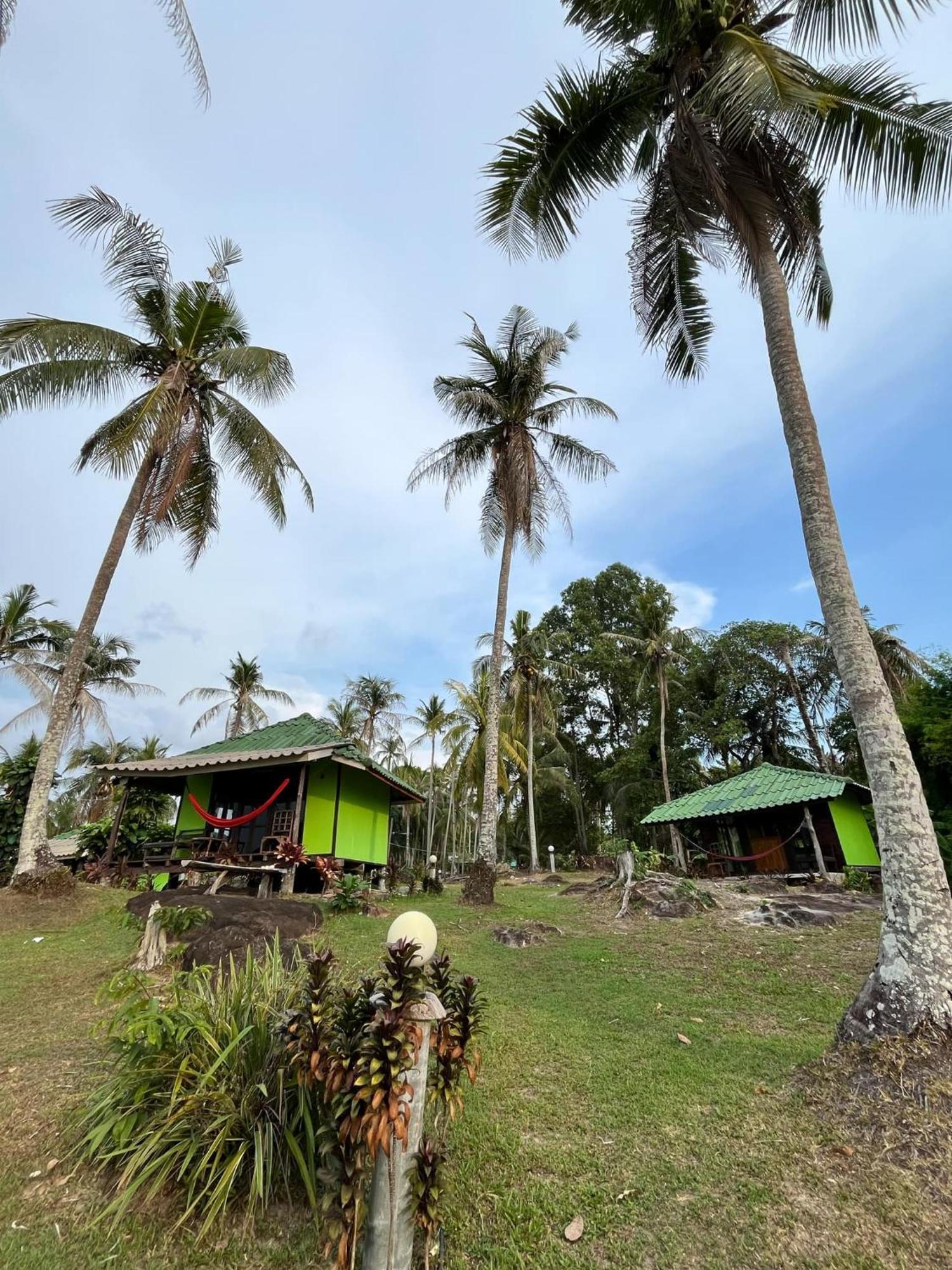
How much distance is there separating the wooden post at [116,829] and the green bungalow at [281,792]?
5 cm

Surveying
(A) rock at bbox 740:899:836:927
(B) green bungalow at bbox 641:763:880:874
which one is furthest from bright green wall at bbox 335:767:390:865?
(B) green bungalow at bbox 641:763:880:874

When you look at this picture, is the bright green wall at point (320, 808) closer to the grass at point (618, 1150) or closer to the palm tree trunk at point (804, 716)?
the grass at point (618, 1150)

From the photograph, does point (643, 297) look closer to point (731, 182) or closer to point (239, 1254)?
point (731, 182)

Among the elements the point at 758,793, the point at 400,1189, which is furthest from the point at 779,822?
the point at 400,1189

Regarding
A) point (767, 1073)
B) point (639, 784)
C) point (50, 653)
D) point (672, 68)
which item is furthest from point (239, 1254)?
point (639, 784)

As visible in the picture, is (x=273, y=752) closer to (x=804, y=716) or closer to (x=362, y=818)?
(x=362, y=818)

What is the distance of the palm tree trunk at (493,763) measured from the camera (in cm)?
1142

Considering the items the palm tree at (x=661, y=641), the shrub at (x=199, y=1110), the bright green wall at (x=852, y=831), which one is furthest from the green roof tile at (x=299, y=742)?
the palm tree at (x=661, y=641)

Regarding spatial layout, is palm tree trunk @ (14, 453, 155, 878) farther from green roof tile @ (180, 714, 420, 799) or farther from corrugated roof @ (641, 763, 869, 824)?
corrugated roof @ (641, 763, 869, 824)

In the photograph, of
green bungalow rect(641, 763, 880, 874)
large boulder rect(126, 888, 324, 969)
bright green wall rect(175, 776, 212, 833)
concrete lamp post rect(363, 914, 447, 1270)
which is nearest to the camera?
concrete lamp post rect(363, 914, 447, 1270)

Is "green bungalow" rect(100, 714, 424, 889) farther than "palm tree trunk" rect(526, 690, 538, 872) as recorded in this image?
No

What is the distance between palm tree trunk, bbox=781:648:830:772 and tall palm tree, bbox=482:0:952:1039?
2272cm

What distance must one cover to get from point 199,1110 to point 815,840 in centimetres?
1543

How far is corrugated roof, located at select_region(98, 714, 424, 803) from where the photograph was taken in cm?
1127
